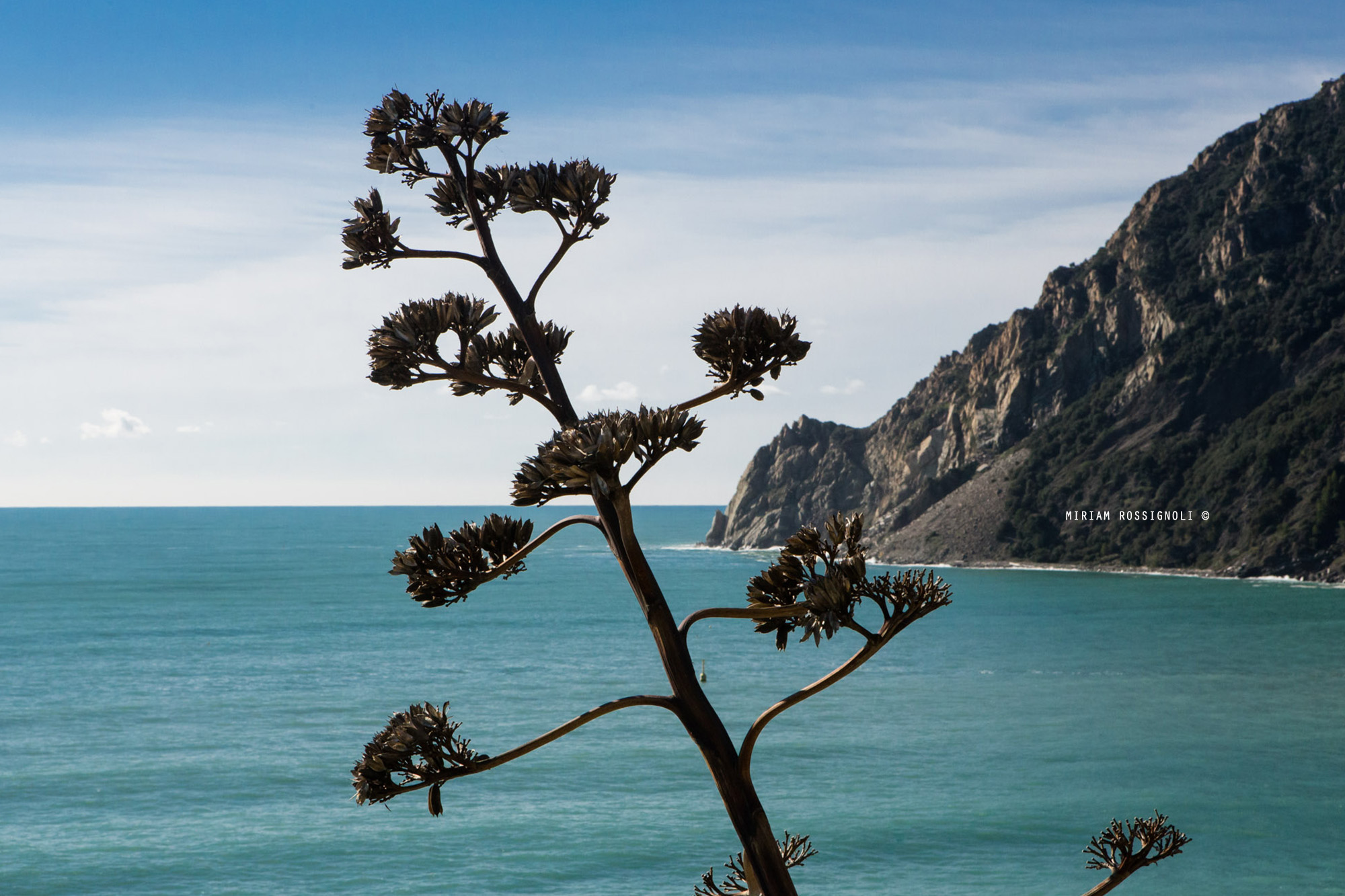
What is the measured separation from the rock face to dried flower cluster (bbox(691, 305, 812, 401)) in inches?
5339

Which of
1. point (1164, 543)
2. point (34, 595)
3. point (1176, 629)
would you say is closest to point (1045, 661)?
point (1176, 629)

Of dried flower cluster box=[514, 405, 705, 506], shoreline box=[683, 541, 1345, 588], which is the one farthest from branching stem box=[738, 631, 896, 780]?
shoreline box=[683, 541, 1345, 588]

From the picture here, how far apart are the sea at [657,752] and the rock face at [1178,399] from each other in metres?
18.9

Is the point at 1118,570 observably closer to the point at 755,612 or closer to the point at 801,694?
the point at 801,694

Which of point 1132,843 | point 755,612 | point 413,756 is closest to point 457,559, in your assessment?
point 413,756

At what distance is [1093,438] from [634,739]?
112836 millimetres

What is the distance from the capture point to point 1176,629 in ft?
A: 342

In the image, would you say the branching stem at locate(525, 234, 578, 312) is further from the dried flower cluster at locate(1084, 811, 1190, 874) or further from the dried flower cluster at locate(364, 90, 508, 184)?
the dried flower cluster at locate(1084, 811, 1190, 874)

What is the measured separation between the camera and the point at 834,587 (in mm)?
4621

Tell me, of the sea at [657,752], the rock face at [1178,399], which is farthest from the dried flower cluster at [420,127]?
the rock face at [1178,399]

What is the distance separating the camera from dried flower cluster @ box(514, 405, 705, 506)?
Result: 423cm

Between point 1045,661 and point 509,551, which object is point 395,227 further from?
point 1045,661

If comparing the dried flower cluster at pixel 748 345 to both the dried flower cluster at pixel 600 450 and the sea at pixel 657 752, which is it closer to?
the dried flower cluster at pixel 600 450

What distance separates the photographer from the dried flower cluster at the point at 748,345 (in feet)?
16.7
